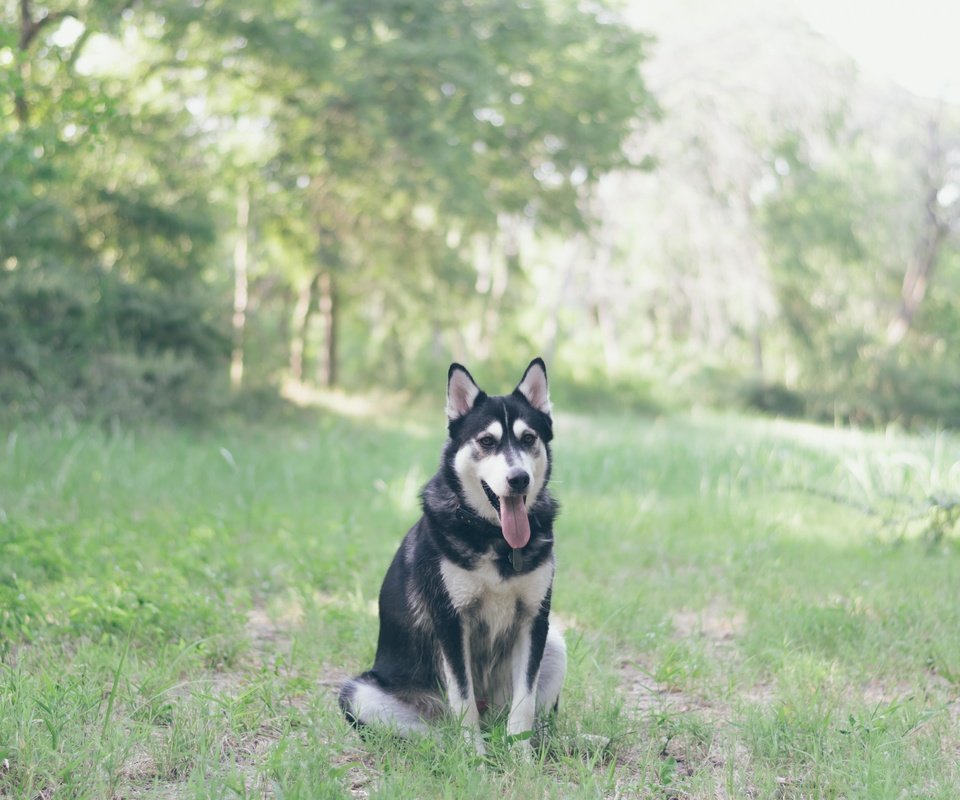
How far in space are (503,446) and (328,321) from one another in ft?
53.6

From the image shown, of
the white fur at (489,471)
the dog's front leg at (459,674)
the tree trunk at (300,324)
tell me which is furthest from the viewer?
the tree trunk at (300,324)

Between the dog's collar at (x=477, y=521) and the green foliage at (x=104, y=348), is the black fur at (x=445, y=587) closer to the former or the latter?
the dog's collar at (x=477, y=521)

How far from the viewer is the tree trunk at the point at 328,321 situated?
762 inches

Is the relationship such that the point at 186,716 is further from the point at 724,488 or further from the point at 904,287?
the point at 904,287

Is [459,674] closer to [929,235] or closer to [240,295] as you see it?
[240,295]

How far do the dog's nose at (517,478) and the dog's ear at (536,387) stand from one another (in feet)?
Result: 1.75

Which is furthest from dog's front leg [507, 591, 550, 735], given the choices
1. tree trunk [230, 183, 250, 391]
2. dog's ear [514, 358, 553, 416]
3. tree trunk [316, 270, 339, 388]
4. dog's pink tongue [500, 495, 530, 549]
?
tree trunk [316, 270, 339, 388]

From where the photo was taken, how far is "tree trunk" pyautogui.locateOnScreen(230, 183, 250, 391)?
49.6 feet

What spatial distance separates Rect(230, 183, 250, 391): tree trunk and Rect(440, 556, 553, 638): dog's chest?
1175cm

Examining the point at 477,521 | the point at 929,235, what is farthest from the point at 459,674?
the point at 929,235

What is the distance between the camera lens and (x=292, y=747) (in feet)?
11.5

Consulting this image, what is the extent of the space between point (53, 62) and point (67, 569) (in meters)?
9.70

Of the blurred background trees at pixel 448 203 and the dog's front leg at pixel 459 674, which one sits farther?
the blurred background trees at pixel 448 203

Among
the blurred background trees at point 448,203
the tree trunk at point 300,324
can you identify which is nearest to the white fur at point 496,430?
the blurred background trees at point 448,203
